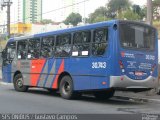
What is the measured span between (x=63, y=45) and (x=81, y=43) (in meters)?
1.23

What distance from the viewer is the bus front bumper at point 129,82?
1427 cm

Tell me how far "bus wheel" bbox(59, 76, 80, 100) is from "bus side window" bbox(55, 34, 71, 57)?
1.00m

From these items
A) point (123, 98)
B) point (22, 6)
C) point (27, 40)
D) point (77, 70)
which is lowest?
point (123, 98)

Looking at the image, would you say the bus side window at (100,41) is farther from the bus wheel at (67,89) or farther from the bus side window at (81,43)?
the bus wheel at (67,89)

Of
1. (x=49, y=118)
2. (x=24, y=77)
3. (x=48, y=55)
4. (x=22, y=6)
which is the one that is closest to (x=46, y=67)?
(x=48, y=55)

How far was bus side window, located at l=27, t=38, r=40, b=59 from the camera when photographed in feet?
61.1

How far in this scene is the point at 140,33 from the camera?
15.3 meters

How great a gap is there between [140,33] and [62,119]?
6.00 metres

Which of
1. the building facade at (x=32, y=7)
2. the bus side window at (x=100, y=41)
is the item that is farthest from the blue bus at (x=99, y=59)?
the building facade at (x=32, y=7)

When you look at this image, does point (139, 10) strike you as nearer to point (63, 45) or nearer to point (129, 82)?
point (63, 45)

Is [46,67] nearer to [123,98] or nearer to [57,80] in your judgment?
[57,80]

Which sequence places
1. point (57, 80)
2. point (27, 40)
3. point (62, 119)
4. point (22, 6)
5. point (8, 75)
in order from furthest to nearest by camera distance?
point (22, 6), point (8, 75), point (27, 40), point (57, 80), point (62, 119)

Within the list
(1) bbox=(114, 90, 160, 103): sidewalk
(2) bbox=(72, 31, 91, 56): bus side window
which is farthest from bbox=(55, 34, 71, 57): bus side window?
(1) bbox=(114, 90, 160, 103): sidewalk

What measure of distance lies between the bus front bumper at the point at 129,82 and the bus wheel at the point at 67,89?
7.71 feet
